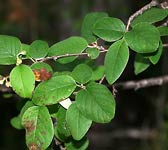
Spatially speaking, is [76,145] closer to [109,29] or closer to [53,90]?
[53,90]

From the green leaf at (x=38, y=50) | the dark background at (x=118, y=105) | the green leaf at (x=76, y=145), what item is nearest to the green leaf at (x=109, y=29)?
the green leaf at (x=38, y=50)

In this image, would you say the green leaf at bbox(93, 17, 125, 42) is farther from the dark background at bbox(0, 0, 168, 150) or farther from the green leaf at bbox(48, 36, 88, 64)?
the dark background at bbox(0, 0, 168, 150)

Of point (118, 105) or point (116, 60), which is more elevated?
point (116, 60)

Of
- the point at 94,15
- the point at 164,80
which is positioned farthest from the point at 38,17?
the point at 94,15

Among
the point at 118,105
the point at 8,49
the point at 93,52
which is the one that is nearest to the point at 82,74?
the point at 93,52

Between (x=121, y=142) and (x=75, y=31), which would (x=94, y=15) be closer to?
(x=75, y=31)

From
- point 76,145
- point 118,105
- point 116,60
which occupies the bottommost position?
point 118,105
